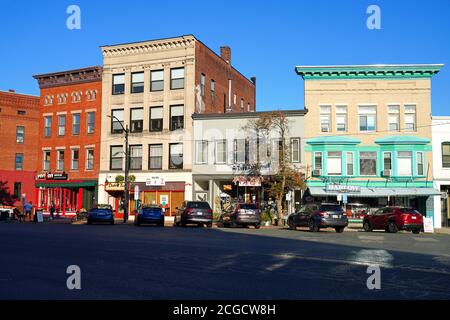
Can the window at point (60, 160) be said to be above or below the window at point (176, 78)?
below

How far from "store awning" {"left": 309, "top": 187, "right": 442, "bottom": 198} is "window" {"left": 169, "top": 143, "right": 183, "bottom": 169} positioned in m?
11.2

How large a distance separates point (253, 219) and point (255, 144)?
970 centimetres

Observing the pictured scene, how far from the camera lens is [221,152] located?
38688mm

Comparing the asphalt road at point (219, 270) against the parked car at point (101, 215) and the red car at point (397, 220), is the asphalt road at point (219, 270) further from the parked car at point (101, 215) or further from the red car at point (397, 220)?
the parked car at point (101, 215)

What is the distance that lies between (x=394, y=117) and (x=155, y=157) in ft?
63.2

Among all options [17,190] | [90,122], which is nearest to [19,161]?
[17,190]

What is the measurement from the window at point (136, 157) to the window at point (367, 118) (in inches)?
724

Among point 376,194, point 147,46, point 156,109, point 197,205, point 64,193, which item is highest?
point 147,46

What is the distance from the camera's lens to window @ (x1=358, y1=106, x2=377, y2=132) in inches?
1422

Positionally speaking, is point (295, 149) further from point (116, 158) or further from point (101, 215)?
point (116, 158)

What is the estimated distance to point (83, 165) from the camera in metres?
43.8

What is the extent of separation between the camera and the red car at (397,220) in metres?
25.9

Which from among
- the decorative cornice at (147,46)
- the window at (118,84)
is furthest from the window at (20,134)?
the window at (118,84)
